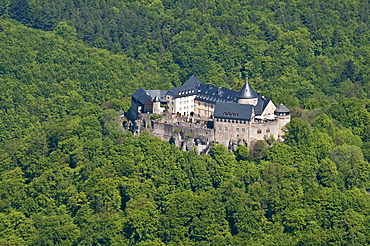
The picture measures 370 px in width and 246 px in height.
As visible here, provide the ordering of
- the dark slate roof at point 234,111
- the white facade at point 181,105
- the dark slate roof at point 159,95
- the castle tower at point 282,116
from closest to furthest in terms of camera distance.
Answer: the dark slate roof at point 234,111 < the castle tower at point 282,116 < the white facade at point 181,105 < the dark slate roof at point 159,95

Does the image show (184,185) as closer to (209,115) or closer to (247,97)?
(209,115)

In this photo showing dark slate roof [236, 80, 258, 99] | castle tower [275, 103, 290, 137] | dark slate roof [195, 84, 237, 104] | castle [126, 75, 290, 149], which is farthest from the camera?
dark slate roof [195, 84, 237, 104]

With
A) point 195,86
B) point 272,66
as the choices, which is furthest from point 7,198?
point 272,66

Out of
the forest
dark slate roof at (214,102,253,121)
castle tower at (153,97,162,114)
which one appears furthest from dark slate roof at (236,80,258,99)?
castle tower at (153,97,162,114)

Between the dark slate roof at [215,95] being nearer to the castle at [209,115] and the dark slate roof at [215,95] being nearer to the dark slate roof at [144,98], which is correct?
the castle at [209,115]

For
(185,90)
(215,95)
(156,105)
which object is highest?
(185,90)

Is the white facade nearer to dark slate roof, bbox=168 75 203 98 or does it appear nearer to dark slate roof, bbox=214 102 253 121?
dark slate roof, bbox=168 75 203 98

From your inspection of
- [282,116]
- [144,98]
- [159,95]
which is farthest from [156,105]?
[282,116]

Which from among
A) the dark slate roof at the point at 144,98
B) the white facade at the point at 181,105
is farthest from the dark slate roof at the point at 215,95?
the dark slate roof at the point at 144,98
